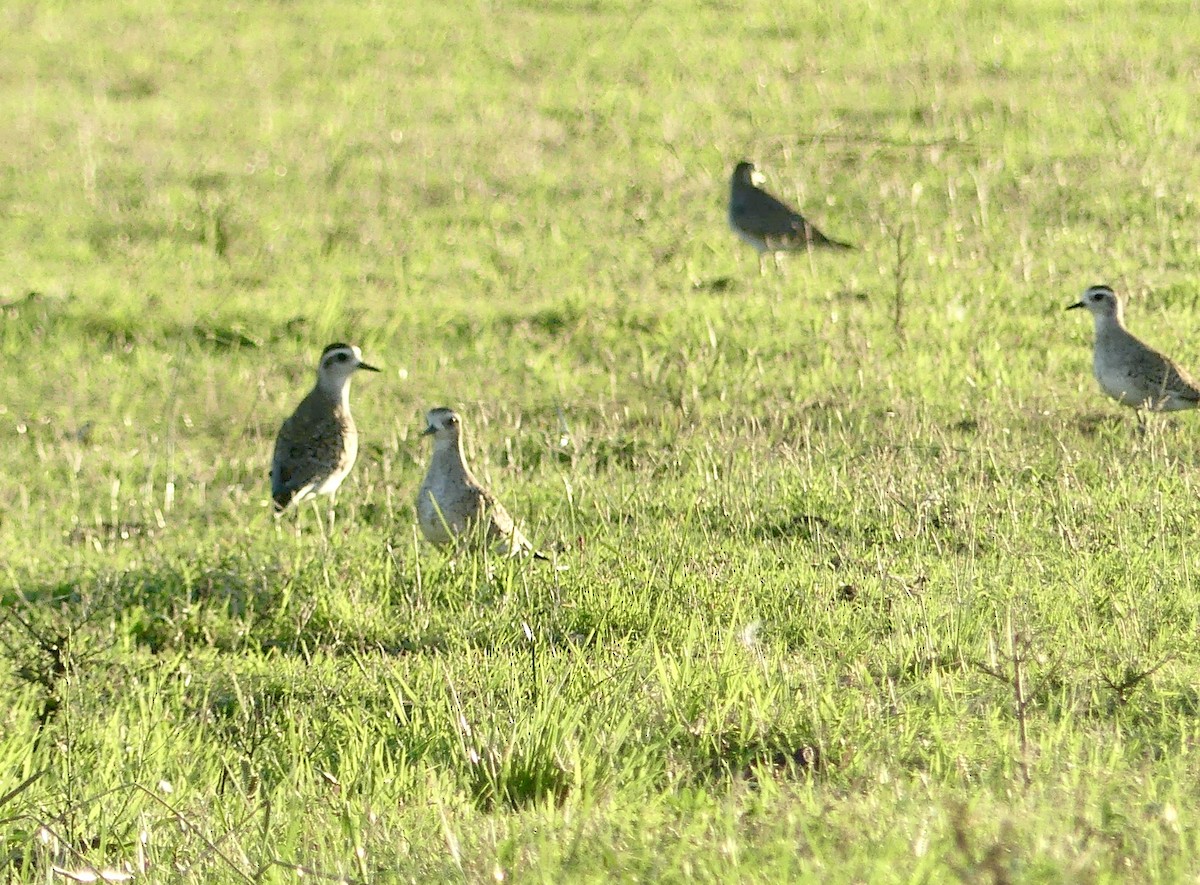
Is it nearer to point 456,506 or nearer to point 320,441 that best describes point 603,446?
point 320,441

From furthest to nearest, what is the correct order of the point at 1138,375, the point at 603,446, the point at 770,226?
the point at 770,226 → the point at 603,446 → the point at 1138,375

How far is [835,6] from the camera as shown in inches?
814

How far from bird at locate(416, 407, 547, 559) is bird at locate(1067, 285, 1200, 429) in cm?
343

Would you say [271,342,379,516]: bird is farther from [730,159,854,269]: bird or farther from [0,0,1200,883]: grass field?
[730,159,854,269]: bird

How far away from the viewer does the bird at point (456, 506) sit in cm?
769

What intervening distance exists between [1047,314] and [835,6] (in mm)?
9680

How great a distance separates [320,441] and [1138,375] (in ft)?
14.3

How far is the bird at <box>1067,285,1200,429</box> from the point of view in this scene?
9.35 m

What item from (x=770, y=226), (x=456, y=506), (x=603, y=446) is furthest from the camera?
(x=770, y=226)

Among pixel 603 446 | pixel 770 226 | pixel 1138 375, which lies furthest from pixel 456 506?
pixel 770 226

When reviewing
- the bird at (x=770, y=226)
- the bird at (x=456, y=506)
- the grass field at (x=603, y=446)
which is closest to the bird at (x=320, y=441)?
the grass field at (x=603, y=446)

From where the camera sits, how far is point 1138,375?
9.46m

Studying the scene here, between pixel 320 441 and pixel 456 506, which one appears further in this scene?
pixel 320 441

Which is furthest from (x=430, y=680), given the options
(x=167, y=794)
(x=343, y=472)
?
(x=343, y=472)
